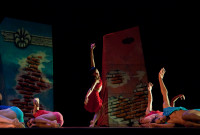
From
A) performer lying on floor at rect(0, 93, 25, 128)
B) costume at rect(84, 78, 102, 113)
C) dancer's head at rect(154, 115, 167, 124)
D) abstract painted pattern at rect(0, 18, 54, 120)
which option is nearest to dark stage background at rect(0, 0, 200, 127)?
abstract painted pattern at rect(0, 18, 54, 120)

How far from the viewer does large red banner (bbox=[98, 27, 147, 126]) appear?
528 cm

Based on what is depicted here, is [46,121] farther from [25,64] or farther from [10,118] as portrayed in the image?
[25,64]

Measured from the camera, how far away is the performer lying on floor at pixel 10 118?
307cm

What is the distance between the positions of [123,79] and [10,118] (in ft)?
8.80

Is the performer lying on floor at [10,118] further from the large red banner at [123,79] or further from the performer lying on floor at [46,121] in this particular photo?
the large red banner at [123,79]

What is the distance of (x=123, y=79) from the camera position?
541cm

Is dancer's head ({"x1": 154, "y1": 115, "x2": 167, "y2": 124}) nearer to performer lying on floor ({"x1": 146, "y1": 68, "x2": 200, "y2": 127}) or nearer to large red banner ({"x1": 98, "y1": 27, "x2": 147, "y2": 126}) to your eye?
performer lying on floor ({"x1": 146, "y1": 68, "x2": 200, "y2": 127})

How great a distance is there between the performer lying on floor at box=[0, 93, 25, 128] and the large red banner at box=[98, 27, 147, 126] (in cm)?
217

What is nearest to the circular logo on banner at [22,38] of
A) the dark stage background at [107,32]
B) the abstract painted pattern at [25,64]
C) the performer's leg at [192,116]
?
the abstract painted pattern at [25,64]

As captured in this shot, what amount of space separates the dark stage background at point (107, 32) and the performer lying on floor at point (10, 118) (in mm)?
2127
